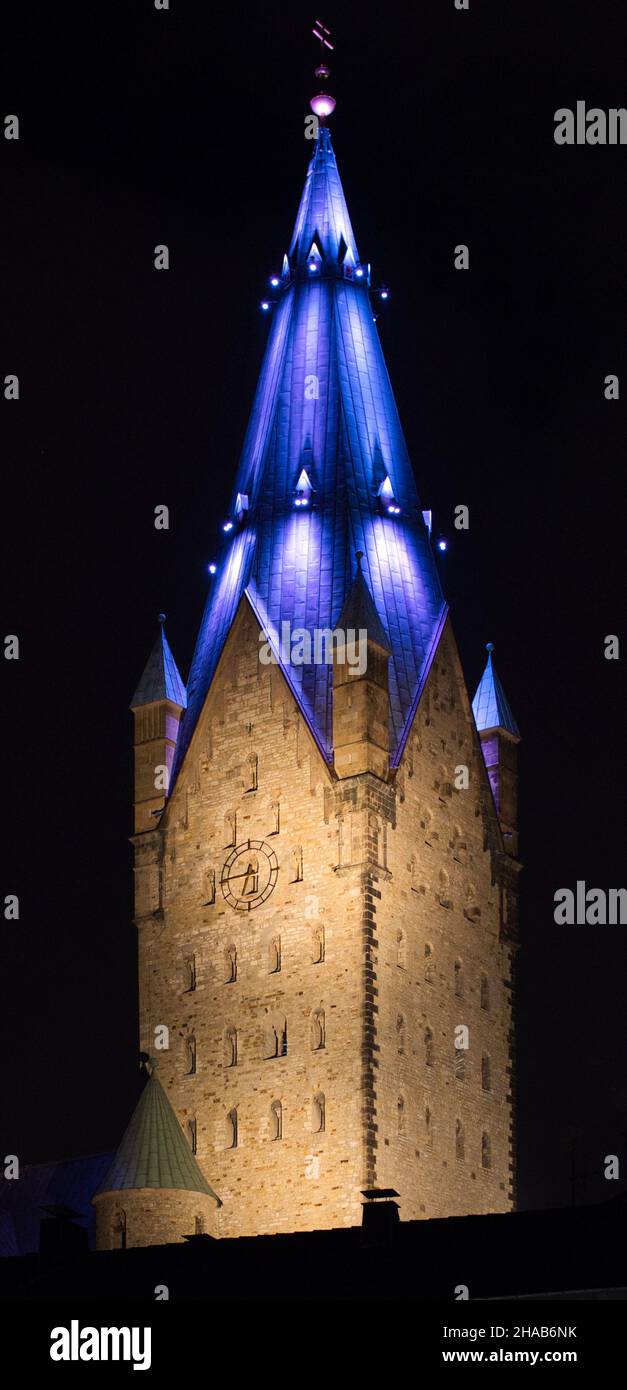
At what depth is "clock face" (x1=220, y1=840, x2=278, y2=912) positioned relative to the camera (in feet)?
292

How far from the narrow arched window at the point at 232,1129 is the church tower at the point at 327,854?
5 centimetres

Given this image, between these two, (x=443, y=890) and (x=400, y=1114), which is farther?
(x=443, y=890)

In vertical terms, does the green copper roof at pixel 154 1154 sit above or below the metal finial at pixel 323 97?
below

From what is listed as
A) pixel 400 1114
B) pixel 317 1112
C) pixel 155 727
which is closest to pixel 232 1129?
pixel 317 1112

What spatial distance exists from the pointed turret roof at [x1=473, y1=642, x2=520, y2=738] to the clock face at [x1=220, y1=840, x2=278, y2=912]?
30.5ft

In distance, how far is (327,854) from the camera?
289ft

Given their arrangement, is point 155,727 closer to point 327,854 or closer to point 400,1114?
point 327,854

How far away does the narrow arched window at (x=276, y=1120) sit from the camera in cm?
8650

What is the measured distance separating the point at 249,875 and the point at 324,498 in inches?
410

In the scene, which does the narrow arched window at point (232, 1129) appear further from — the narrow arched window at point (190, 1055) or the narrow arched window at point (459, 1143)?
the narrow arched window at point (459, 1143)

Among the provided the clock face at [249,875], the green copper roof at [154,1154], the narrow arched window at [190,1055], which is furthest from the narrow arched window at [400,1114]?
the clock face at [249,875]
